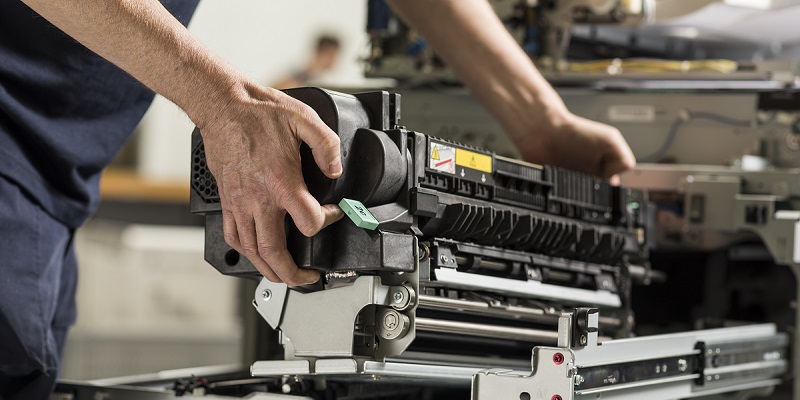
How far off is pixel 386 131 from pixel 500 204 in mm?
398

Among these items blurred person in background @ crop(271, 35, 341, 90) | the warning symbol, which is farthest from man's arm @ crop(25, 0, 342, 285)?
blurred person in background @ crop(271, 35, 341, 90)

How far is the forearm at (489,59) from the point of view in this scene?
2.89 m

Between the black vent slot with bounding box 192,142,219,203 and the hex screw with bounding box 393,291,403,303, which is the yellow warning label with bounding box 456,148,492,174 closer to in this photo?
the hex screw with bounding box 393,291,403,303

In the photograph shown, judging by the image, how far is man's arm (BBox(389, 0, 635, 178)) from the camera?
288cm

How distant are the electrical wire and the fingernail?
1.64 meters

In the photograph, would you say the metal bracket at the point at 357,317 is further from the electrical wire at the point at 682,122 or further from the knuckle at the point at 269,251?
the electrical wire at the point at 682,122

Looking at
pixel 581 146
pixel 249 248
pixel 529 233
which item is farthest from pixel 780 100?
pixel 249 248

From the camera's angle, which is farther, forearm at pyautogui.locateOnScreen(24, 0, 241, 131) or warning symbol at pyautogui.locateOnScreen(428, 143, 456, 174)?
warning symbol at pyautogui.locateOnScreen(428, 143, 456, 174)

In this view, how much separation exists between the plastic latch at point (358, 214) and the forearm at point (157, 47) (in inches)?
9.6

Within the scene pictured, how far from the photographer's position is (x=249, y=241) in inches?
69.9

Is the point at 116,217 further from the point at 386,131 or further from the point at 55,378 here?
the point at 386,131

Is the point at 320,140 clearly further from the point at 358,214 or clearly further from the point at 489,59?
the point at 489,59

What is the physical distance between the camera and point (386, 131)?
75.1 inches

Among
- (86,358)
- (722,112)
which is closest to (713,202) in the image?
(722,112)
